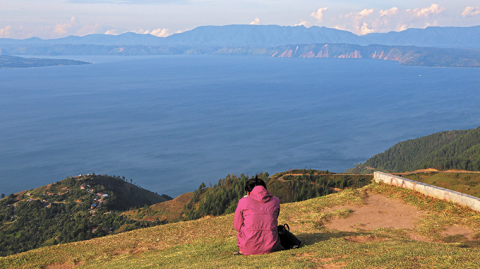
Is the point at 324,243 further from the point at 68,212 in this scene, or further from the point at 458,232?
the point at 68,212

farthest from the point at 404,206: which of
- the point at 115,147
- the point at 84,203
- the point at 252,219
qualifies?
the point at 115,147

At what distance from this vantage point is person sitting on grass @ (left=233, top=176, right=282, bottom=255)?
9.30 m

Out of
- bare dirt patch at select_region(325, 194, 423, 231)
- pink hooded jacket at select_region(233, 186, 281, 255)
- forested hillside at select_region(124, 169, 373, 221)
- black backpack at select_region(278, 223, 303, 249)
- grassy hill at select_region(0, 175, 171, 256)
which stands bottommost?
grassy hill at select_region(0, 175, 171, 256)

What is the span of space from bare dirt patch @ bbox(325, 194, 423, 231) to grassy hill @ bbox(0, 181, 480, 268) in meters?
0.05

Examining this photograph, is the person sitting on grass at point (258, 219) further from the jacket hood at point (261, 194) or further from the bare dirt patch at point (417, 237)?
the bare dirt patch at point (417, 237)

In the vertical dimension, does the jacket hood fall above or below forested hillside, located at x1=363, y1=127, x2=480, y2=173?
above

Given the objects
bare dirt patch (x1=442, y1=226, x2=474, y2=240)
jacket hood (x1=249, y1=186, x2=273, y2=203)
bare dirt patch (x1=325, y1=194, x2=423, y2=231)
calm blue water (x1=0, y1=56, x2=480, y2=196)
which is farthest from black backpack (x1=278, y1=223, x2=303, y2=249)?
calm blue water (x1=0, y1=56, x2=480, y2=196)

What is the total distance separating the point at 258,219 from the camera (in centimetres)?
928

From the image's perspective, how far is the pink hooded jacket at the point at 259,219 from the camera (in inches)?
366

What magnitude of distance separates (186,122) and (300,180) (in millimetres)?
138354

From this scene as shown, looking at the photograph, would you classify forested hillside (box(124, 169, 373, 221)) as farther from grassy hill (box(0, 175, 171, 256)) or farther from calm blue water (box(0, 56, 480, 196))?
calm blue water (box(0, 56, 480, 196))

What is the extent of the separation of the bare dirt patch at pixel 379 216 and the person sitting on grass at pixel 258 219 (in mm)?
5511

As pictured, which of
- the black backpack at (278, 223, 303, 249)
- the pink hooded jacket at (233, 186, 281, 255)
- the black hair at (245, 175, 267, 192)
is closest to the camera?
the pink hooded jacket at (233, 186, 281, 255)

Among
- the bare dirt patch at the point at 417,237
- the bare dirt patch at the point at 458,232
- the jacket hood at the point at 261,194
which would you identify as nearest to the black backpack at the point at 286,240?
the jacket hood at the point at 261,194
